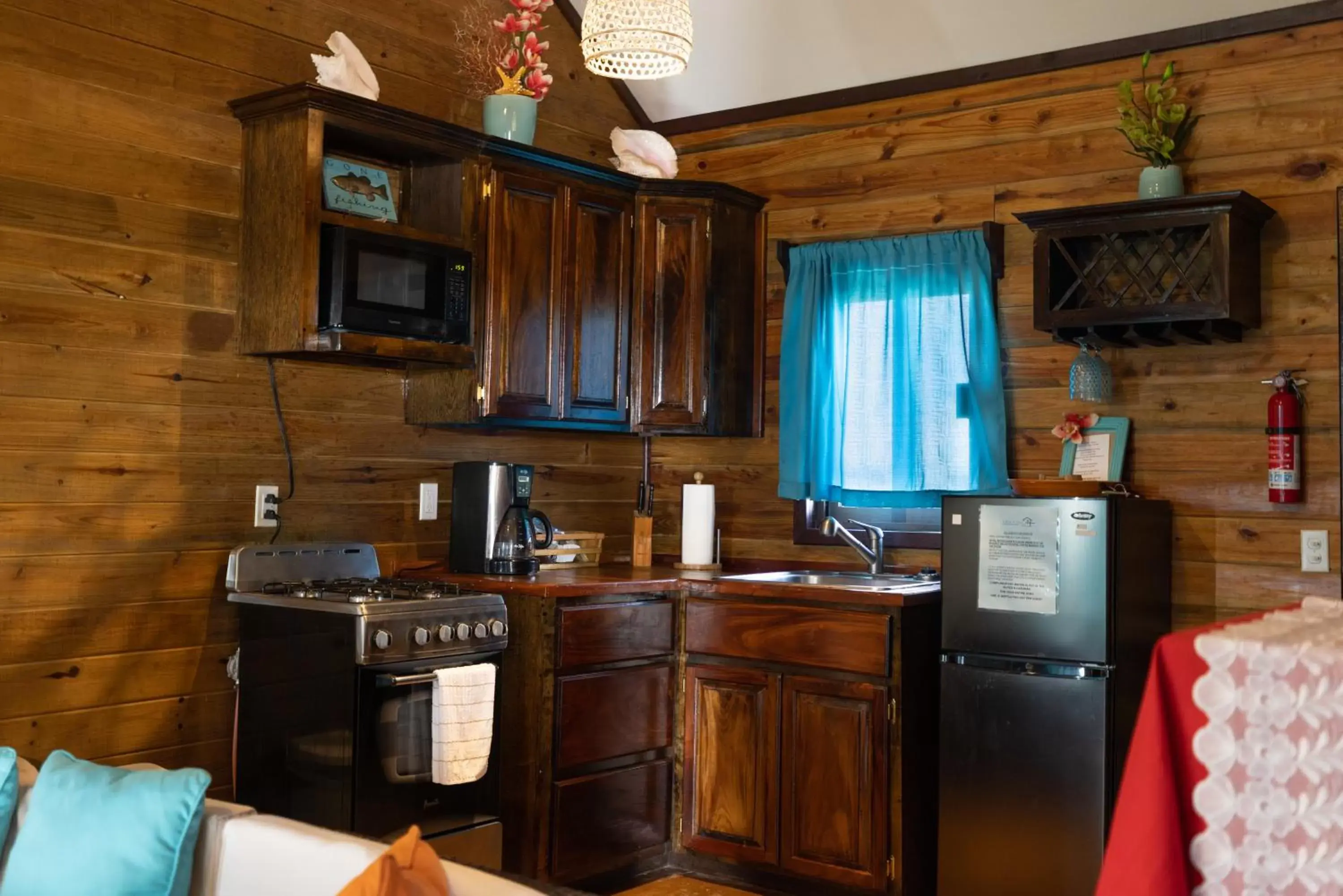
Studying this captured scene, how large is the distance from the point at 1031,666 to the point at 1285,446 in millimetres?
933

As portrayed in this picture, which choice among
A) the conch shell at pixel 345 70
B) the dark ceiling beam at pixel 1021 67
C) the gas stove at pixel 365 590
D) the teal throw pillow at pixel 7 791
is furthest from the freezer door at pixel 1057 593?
the teal throw pillow at pixel 7 791

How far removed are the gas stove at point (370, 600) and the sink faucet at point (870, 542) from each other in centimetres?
125

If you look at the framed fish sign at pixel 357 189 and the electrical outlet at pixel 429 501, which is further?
the electrical outlet at pixel 429 501

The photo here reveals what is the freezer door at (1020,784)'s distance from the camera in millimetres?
3268

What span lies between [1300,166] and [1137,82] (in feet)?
1.81

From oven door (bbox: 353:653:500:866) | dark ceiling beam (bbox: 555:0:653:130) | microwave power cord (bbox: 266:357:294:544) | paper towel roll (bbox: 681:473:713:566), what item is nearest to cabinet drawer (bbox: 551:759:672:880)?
oven door (bbox: 353:653:500:866)

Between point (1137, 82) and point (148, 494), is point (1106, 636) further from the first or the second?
point (148, 494)

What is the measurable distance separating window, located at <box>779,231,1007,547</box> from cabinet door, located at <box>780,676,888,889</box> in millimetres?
778

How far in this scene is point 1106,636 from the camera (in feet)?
10.8

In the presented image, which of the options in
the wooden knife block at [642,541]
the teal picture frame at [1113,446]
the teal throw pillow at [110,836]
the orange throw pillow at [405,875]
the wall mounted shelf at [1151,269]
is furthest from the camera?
the wooden knife block at [642,541]

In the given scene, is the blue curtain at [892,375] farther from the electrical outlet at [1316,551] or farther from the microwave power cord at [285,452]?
the microwave power cord at [285,452]

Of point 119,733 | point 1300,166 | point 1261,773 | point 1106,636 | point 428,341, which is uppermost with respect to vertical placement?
point 1300,166

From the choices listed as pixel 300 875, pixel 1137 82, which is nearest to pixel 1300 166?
pixel 1137 82

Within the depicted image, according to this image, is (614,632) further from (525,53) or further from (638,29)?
(525,53)
